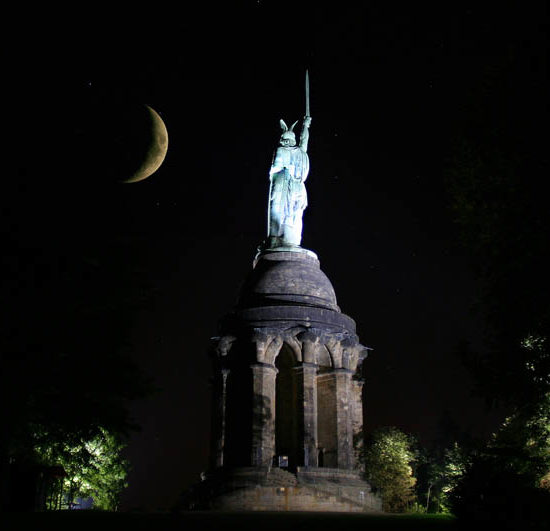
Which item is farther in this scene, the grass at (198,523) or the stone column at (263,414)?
the stone column at (263,414)

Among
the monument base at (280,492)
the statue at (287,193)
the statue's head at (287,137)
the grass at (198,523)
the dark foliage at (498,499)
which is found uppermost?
the statue's head at (287,137)

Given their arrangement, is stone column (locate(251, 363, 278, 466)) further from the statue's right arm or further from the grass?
the statue's right arm

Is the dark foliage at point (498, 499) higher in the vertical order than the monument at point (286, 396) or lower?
lower

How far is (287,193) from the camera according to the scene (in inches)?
1243

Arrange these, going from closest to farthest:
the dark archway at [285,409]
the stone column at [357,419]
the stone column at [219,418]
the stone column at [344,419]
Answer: the stone column at [344,419], the stone column at [219,418], the stone column at [357,419], the dark archway at [285,409]

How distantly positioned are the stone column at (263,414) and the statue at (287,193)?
21.9ft

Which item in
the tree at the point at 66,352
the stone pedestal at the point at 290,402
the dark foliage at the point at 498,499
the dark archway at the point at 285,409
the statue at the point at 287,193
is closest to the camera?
the dark foliage at the point at 498,499

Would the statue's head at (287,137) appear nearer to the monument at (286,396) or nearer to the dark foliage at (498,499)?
the monument at (286,396)

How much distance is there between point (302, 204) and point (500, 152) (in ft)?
61.0

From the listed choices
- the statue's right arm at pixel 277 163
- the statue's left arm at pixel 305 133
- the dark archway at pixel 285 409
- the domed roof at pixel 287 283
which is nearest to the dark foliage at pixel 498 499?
A: the domed roof at pixel 287 283

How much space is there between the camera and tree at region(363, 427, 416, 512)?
90.3ft

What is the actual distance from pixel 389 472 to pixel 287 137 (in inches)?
609

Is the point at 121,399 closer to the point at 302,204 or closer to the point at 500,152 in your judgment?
the point at 500,152

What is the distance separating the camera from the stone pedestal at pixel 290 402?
23.6 meters
